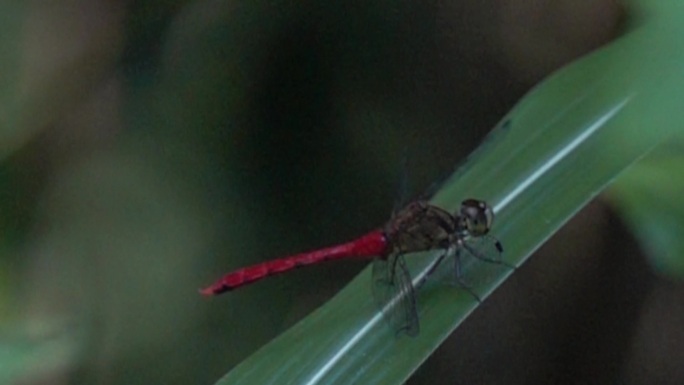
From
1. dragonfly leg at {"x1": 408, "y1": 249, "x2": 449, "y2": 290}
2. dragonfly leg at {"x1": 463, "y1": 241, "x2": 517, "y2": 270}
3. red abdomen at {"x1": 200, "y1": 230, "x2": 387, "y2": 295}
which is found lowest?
dragonfly leg at {"x1": 463, "y1": 241, "x2": 517, "y2": 270}

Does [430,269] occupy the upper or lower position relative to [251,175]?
lower

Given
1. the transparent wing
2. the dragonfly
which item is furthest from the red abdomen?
the transparent wing

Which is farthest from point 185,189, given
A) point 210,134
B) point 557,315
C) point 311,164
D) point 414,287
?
point 557,315

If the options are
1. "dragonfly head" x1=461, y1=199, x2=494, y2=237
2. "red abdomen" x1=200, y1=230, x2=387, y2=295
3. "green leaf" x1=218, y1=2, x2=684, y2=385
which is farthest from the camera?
"red abdomen" x1=200, y1=230, x2=387, y2=295

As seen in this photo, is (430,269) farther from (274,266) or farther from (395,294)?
(274,266)

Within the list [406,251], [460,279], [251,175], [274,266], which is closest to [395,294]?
[460,279]

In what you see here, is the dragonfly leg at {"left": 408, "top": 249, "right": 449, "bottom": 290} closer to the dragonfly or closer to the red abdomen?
the dragonfly

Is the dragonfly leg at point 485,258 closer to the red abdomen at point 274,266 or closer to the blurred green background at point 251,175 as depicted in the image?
the red abdomen at point 274,266
